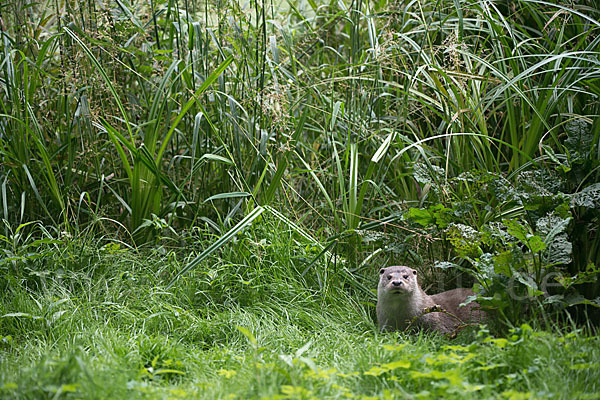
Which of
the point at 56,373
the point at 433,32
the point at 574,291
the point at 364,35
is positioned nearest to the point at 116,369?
the point at 56,373

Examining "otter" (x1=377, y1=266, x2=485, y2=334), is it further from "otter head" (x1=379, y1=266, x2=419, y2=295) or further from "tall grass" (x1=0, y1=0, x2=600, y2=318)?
"tall grass" (x1=0, y1=0, x2=600, y2=318)

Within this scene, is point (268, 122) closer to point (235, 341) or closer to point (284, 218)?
point (284, 218)

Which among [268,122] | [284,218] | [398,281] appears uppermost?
[268,122]

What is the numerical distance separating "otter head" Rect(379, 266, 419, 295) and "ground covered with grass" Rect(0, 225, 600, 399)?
223 mm

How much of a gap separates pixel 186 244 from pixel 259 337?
46.7 inches

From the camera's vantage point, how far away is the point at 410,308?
11.4ft

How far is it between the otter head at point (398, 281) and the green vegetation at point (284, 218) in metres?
0.14

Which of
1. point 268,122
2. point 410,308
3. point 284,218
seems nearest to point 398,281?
point 410,308

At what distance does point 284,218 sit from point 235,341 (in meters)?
0.85

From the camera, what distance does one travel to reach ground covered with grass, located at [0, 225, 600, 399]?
2420 mm

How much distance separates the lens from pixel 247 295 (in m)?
3.75

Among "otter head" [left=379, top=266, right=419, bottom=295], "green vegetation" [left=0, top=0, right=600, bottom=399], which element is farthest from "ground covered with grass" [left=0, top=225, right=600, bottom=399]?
"otter head" [left=379, top=266, right=419, bottom=295]

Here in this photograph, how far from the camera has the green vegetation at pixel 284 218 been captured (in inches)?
104

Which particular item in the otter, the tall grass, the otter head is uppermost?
the tall grass
